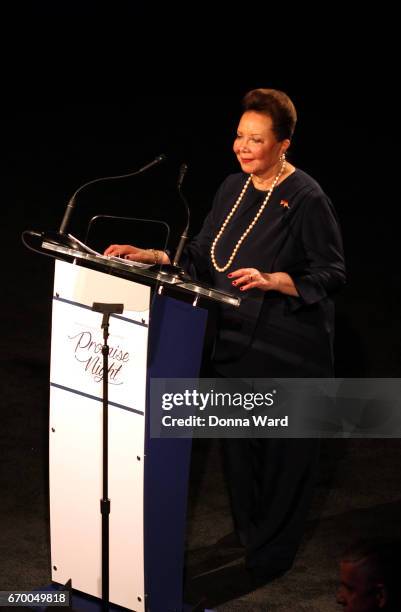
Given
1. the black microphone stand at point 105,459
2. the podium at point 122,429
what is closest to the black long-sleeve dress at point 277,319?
the podium at point 122,429

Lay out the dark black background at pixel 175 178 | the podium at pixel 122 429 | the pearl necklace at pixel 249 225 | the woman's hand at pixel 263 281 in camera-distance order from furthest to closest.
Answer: the dark black background at pixel 175 178
the pearl necklace at pixel 249 225
the woman's hand at pixel 263 281
the podium at pixel 122 429

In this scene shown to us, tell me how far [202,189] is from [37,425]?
4262 mm

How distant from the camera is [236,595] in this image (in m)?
3.45

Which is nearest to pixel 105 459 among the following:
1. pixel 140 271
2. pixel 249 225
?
pixel 140 271

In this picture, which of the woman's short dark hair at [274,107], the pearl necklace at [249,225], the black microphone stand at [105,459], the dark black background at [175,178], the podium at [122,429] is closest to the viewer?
the black microphone stand at [105,459]

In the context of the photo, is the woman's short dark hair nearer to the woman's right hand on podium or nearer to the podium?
the woman's right hand on podium

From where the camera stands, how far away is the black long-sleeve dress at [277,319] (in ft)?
11.0

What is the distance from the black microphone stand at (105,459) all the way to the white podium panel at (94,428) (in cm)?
5

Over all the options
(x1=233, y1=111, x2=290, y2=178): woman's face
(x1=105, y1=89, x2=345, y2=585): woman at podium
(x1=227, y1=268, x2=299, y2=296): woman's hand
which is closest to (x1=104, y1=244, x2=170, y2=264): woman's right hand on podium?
(x1=105, y1=89, x2=345, y2=585): woman at podium

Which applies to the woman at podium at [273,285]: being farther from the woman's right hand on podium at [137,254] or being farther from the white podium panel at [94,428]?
the white podium panel at [94,428]

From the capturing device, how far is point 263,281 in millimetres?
3109

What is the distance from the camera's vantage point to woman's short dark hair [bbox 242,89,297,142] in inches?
129

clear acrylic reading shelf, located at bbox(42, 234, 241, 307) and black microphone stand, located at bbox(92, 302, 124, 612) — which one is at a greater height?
clear acrylic reading shelf, located at bbox(42, 234, 241, 307)

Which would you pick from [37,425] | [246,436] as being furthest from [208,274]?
[37,425]
